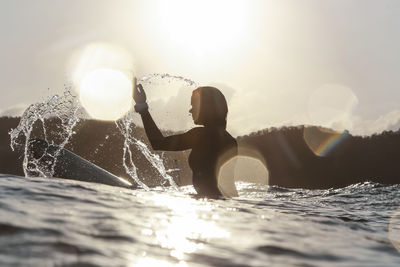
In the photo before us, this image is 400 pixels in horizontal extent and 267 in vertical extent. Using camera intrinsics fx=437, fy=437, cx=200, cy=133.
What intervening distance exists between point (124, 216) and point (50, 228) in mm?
496

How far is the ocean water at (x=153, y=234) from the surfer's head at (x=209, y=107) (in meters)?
1.93

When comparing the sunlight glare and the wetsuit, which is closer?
the sunlight glare

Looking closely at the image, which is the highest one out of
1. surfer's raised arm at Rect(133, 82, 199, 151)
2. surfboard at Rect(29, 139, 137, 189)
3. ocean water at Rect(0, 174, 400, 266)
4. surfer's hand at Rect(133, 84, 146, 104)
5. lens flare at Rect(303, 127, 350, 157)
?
lens flare at Rect(303, 127, 350, 157)

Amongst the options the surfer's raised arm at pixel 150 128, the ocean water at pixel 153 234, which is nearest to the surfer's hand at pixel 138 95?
the surfer's raised arm at pixel 150 128

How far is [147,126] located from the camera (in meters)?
5.60

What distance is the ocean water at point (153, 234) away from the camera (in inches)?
68.3

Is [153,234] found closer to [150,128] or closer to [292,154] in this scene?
[150,128]

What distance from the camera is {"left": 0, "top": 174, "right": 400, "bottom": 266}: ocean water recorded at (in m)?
1.73

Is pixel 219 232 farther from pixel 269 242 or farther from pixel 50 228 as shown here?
pixel 50 228

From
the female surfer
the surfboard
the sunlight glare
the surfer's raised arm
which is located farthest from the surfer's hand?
the sunlight glare

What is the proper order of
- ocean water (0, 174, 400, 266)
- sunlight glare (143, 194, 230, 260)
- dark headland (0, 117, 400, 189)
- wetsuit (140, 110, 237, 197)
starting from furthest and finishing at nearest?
dark headland (0, 117, 400, 189), wetsuit (140, 110, 237, 197), sunlight glare (143, 194, 230, 260), ocean water (0, 174, 400, 266)

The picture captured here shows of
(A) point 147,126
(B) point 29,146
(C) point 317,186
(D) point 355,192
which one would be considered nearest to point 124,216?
(A) point 147,126

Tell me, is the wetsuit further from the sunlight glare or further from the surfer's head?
the sunlight glare

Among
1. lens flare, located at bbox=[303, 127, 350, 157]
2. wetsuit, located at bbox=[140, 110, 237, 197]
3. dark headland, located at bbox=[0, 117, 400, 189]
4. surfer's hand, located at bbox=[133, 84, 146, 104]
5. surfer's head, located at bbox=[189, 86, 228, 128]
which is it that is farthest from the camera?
lens flare, located at bbox=[303, 127, 350, 157]
